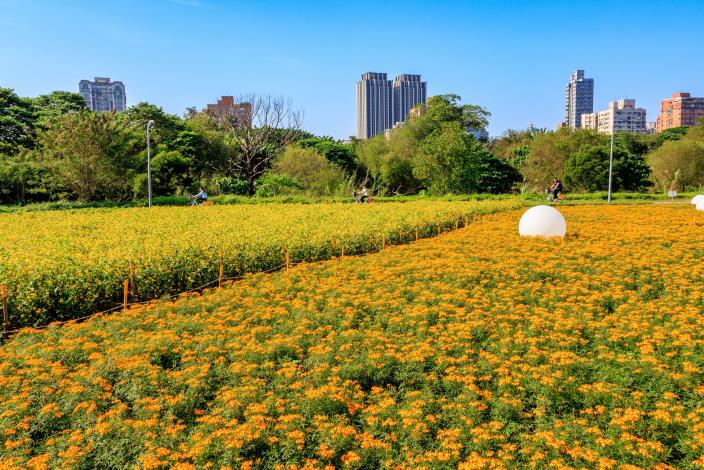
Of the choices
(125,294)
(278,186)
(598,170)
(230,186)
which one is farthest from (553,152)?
(125,294)

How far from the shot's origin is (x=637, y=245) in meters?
16.1

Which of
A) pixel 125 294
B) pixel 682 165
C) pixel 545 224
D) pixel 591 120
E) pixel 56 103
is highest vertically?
pixel 591 120

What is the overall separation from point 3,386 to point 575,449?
23.8 ft

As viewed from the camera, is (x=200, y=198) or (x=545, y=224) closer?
(x=545, y=224)

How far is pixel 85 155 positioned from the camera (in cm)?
3494

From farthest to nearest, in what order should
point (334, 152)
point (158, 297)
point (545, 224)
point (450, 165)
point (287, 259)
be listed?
point (334, 152) < point (450, 165) < point (545, 224) < point (287, 259) < point (158, 297)

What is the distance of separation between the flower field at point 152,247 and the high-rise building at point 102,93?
164 meters

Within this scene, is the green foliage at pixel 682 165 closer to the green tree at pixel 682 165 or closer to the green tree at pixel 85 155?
the green tree at pixel 682 165

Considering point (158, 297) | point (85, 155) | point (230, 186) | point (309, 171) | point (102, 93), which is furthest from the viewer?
point (102, 93)

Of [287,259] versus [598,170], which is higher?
[598,170]

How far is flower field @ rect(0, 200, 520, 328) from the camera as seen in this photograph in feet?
36.9

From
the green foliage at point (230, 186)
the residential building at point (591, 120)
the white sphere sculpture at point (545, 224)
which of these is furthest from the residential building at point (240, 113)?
the residential building at point (591, 120)

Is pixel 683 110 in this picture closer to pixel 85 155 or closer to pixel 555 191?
pixel 555 191

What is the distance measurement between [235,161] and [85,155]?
19068 millimetres
